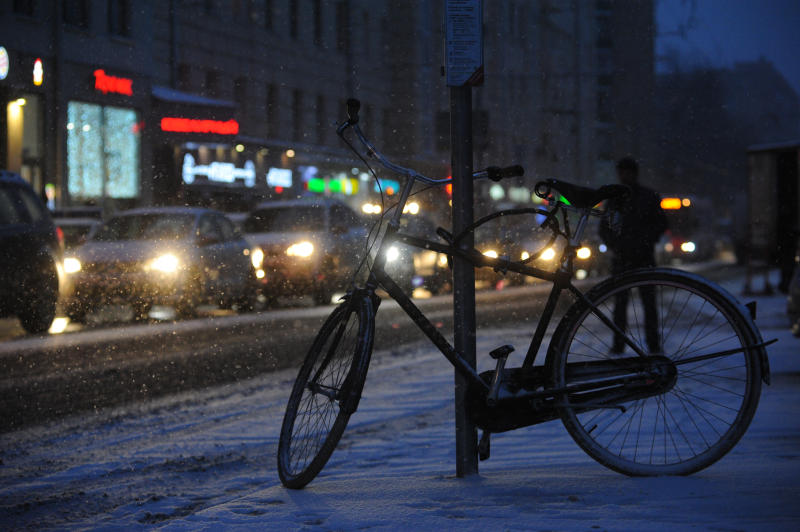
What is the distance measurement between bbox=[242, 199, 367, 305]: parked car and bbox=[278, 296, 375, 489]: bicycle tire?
14.0m

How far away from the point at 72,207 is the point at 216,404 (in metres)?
21.2

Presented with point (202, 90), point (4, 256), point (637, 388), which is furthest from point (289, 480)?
point (202, 90)

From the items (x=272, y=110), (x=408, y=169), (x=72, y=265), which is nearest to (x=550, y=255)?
(x=408, y=169)

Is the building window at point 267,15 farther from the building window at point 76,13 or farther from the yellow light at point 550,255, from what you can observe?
the yellow light at point 550,255

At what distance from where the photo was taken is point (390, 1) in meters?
46.2

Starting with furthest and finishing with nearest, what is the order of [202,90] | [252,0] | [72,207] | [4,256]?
[252,0]
[202,90]
[72,207]
[4,256]

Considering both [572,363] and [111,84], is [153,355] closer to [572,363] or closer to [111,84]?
[572,363]

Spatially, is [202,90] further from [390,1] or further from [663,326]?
[663,326]

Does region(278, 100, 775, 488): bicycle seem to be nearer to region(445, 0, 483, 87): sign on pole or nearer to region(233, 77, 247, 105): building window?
region(445, 0, 483, 87): sign on pole

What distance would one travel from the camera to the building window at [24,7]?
2650 centimetres

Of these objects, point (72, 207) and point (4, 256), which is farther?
point (72, 207)

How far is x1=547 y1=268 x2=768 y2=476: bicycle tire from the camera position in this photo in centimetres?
415

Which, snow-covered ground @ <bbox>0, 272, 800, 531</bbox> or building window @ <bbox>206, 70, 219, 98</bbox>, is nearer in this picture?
snow-covered ground @ <bbox>0, 272, 800, 531</bbox>

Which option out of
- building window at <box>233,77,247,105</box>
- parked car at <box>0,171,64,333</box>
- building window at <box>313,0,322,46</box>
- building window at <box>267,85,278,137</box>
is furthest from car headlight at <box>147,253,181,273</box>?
building window at <box>313,0,322,46</box>
